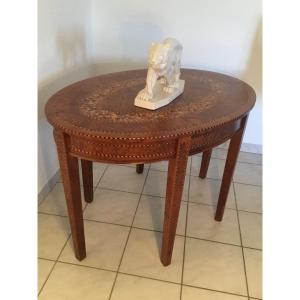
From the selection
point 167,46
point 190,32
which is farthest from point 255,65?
point 167,46

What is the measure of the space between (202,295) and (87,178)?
0.78 m

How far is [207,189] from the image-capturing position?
6.06ft

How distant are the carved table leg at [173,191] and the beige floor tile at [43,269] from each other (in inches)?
18.8

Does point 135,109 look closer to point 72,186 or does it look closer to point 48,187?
point 72,186

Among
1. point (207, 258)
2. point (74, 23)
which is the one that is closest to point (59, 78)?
point (74, 23)

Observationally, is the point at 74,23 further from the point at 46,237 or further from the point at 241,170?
the point at 241,170

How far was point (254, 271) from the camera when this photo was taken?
1338 mm

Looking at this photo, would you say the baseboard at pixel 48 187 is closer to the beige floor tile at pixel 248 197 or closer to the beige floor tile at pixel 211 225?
the beige floor tile at pixel 211 225

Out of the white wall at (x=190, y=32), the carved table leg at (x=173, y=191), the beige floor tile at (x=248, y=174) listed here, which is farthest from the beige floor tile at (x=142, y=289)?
the white wall at (x=190, y=32)

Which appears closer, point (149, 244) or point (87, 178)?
point (149, 244)

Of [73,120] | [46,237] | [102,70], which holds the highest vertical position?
[73,120]

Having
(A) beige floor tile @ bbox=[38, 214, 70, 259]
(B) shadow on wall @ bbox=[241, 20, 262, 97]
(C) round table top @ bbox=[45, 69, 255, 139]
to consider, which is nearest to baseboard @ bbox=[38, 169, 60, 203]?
(A) beige floor tile @ bbox=[38, 214, 70, 259]
